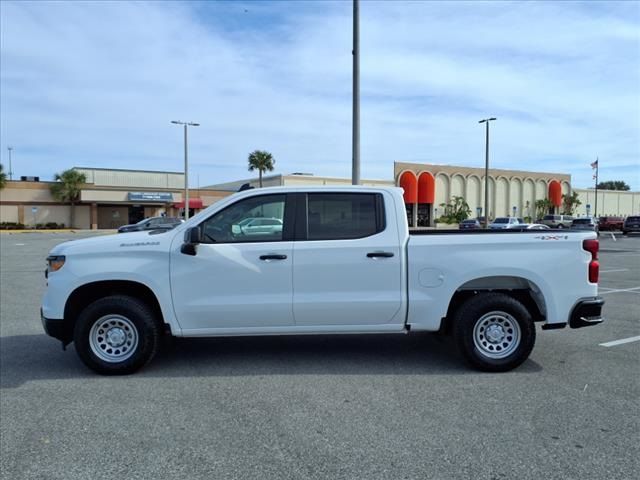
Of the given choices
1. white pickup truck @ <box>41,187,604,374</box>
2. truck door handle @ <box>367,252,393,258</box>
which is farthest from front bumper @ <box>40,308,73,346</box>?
truck door handle @ <box>367,252,393,258</box>

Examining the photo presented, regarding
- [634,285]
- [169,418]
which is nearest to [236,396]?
[169,418]

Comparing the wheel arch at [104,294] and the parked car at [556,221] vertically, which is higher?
the parked car at [556,221]

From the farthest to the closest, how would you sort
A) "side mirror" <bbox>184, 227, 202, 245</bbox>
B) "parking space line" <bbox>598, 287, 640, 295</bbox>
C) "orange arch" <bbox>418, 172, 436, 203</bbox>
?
"orange arch" <bbox>418, 172, 436, 203</bbox> → "parking space line" <bbox>598, 287, 640, 295</bbox> → "side mirror" <bbox>184, 227, 202, 245</bbox>

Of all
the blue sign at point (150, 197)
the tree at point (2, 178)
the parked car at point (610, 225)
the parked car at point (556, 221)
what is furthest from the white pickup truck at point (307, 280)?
the blue sign at point (150, 197)

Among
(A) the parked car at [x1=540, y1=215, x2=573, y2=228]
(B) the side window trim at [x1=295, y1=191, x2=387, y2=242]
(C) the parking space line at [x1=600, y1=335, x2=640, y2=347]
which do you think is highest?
(A) the parked car at [x1=540, y1=215, x2=573, y2=228]

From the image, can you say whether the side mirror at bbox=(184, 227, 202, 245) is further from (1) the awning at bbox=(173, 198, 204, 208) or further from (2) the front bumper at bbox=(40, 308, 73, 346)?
(1) the awning at bbox=(173, 198, 204, 208)

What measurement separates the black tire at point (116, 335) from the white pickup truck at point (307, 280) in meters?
0.01

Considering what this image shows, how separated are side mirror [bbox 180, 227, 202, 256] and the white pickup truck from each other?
0.05ft

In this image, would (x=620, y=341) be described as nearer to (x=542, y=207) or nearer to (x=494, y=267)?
(x=494, y=267)

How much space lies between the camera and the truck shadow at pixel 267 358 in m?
5.43

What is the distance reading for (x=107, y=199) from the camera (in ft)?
181

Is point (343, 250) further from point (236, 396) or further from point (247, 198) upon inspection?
point (236, 396)

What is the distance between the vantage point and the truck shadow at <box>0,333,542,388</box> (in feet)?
17.8

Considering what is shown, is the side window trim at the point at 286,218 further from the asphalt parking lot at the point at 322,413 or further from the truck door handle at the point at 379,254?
the asphalt parking lot at the point at 322,413
